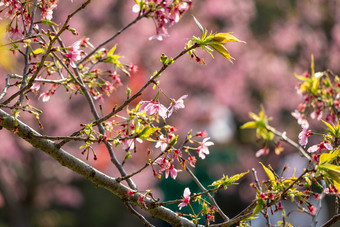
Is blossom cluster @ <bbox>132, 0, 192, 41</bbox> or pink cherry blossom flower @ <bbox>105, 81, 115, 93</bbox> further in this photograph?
pink cherry blossom flower @ <bbox>105, 81, 115, 93</bbox>

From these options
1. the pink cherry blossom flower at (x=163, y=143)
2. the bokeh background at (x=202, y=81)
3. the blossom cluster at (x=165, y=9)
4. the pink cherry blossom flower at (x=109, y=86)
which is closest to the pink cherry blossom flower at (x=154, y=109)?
the pink cherry blossom flower at (x=163, y=143)

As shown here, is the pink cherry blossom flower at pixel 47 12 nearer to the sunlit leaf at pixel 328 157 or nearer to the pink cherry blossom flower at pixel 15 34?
the pink cherry blossom flower at pixel 15 34

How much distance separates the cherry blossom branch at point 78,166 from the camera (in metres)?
1.98

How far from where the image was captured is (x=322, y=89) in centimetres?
288

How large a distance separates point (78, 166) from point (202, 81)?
1350 centimetres

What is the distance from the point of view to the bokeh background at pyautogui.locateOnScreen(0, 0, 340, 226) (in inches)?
518

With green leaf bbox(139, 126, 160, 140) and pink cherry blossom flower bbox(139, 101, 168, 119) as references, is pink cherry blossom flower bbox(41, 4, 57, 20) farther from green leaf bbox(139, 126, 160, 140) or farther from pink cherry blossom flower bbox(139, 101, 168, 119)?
green leaf bbox(139, 126, 160, 140)

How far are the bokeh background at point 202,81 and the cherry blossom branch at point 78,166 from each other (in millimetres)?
9805

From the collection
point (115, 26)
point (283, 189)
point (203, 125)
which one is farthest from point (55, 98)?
point (283, 189)

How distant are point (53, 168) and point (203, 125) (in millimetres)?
7561

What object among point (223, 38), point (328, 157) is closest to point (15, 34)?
point (223, 38)

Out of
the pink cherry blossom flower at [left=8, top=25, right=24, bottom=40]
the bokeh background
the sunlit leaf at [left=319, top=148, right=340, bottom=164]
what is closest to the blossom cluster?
the pink cherry blossom flower at [left=8, top=25, right=24, bottom=40]

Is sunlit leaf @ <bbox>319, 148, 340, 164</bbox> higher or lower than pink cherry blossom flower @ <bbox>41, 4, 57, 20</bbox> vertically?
lower

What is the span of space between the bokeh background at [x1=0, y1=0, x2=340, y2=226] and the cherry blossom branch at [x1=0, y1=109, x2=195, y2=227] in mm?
9805
